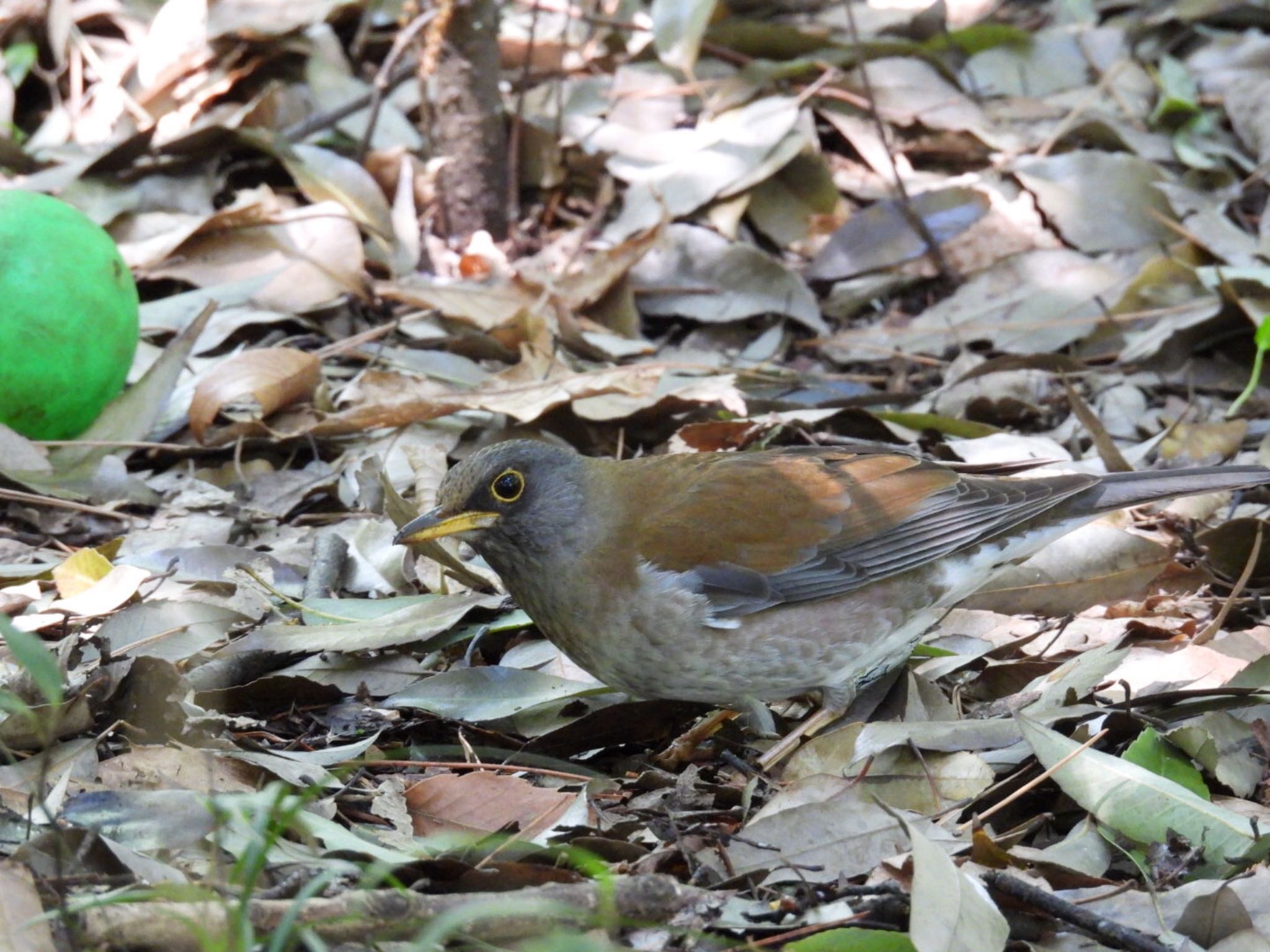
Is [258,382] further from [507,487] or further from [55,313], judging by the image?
[507,487]

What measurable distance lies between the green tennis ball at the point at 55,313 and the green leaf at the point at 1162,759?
157 inches

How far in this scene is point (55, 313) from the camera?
5.57 meters

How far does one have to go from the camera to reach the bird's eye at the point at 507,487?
4898 mm

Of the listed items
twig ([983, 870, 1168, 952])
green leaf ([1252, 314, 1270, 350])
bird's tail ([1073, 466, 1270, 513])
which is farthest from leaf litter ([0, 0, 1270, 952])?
bird's tail ([1073, 466, 1270, 513])

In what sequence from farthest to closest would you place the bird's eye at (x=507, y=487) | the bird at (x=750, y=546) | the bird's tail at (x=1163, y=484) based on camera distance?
the bird's tail at (x=1163, y=484) → the bird's eye at (x=507, y=487) → the bird at (x=750, y=546)

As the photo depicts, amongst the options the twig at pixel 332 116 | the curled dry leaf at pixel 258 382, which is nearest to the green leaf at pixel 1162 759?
the curled dry leaf at pixel 258 382

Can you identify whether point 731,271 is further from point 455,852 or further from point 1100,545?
point 455,852

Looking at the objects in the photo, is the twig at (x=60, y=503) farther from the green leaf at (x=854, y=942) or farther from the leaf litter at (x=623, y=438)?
the green leaf at (x=854, y=942)

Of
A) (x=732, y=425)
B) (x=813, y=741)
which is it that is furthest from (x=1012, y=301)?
(x=813, y=741)

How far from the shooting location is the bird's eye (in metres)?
4.90

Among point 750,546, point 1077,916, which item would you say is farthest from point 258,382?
point 1077,916

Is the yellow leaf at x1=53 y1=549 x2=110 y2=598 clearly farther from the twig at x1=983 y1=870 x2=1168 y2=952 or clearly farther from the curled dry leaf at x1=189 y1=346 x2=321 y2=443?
the twig at x1=983 y1=870 x2=1168 y2=952

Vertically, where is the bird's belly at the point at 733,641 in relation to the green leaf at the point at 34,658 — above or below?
below

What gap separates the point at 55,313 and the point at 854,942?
3.81 metres
